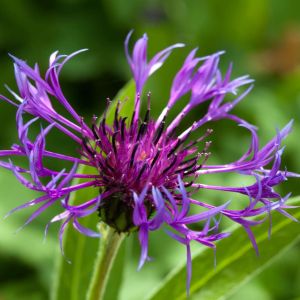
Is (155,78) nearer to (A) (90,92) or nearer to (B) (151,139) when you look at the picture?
(A) (90,92)

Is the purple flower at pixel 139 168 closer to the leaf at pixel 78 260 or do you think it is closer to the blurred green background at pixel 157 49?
the leaf at pixel 78 260

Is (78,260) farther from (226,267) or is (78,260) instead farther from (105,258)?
(226,267)

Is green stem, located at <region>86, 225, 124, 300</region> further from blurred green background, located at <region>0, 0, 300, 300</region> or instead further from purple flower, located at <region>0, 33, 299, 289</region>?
blurred green background, located at <region>0, 0, 300, 300</region>

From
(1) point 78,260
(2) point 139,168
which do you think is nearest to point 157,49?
(1) point 78,260

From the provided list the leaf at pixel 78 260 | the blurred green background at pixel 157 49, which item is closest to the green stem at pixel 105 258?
the leaf at pixel 78 260

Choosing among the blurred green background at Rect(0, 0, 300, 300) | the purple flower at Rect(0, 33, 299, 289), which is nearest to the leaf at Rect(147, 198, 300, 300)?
the purple flower at Rect(0, 33, 299, 289)
